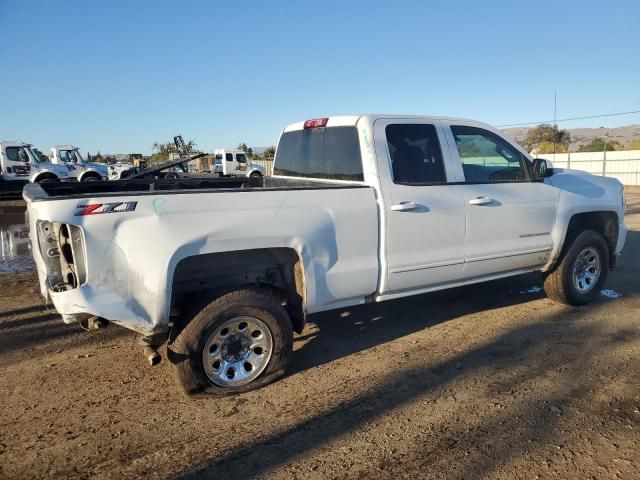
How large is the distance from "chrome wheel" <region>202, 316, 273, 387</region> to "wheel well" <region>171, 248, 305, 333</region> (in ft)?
0.92

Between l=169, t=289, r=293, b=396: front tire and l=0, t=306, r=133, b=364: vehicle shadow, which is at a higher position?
l=169, t=289, r=293, b=396: front tire

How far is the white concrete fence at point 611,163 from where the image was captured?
27081mm

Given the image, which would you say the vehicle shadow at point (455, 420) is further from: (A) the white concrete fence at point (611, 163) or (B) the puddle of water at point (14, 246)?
(A) the white concrete fence at point (611, 163)

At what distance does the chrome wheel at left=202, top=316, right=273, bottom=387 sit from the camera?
3766 mm

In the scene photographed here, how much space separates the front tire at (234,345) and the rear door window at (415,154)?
1609 mm

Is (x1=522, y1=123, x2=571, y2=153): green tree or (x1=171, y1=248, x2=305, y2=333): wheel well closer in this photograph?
(x1=171, y1=248, x2=305, y2=333): wheel well

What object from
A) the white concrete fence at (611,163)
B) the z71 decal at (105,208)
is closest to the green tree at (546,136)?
the white concrete fence at (611,163)

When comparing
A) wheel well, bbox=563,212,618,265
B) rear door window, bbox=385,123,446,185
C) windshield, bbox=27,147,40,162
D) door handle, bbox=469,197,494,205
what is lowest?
wheel well, bbox=563,212,618,265

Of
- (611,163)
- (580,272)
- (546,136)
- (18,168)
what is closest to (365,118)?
(580,272)

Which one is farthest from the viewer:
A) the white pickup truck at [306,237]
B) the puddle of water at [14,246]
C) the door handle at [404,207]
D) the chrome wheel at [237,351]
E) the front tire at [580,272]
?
the puddle of water at [14,246]

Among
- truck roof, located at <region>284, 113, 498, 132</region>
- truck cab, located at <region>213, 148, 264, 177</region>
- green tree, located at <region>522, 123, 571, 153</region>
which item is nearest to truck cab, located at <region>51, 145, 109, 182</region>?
truck cab, located at <region>213, 148, 264, 177</region>

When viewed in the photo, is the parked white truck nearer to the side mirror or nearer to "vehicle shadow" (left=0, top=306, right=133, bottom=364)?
"vehicle shadow" (left=0, top=306, right=133, bottom=364)

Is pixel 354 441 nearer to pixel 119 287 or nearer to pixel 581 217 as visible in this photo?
pixel 119 287

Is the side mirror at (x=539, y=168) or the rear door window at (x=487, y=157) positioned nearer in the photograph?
the rear door window at (x=487, y=157)
